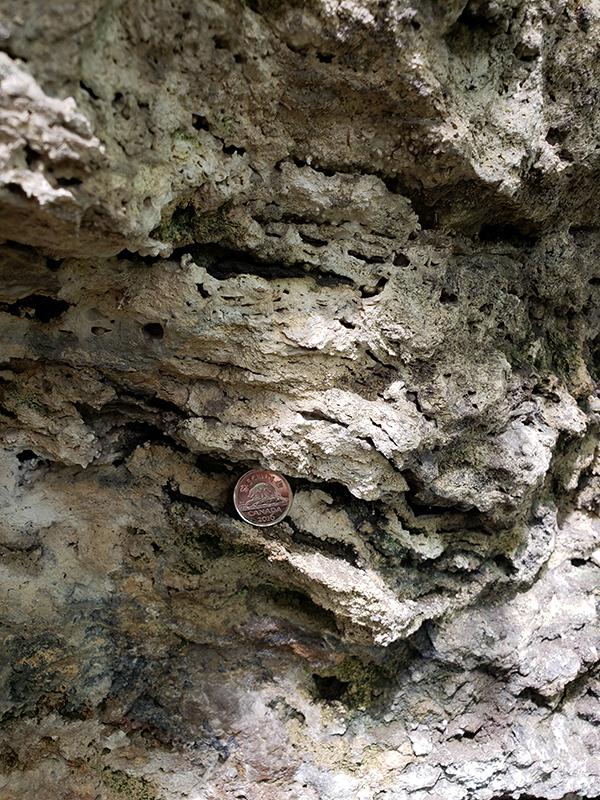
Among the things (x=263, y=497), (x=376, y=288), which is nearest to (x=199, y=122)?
(x=376, y=288)

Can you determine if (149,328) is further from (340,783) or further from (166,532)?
(340,783)

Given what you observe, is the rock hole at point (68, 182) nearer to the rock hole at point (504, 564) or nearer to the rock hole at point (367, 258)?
the rock hole at point (367, 258)

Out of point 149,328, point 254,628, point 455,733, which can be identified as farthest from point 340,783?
point 149,328

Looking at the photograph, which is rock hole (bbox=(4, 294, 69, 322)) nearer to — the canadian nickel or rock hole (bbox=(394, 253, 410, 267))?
the canadian nickel

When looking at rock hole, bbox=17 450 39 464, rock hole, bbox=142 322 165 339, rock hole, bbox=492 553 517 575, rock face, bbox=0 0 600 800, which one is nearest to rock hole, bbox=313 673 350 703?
rock face, bbox=0 0 600 800

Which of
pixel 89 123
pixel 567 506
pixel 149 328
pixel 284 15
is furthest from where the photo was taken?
pixel 567 506
